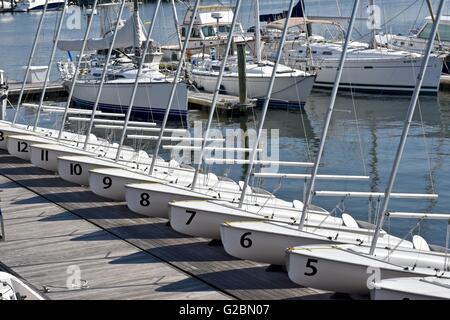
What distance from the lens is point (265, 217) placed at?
61.1 feet

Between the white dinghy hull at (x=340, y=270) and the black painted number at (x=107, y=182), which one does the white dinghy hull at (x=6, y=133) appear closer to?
the black painted number at (x=107, y=182)

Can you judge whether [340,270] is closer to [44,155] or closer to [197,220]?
[197,220]

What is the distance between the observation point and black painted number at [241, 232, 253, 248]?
17.0 meters

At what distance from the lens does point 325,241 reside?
1678 cm

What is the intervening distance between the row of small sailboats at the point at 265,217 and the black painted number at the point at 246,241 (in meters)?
0.02

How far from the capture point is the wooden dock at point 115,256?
1617cm

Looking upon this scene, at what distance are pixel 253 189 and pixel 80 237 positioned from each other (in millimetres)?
4866

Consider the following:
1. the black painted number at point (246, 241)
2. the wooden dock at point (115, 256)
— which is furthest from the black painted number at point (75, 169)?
the black painted number at point (246, 241)

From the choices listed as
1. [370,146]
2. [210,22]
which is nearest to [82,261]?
[370,146]

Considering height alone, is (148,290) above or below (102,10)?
below

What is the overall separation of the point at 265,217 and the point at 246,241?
166 cm

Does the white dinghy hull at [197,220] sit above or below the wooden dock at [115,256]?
above

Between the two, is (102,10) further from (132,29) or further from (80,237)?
(80,237)

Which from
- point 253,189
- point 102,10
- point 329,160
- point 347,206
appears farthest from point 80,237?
point 102,10
